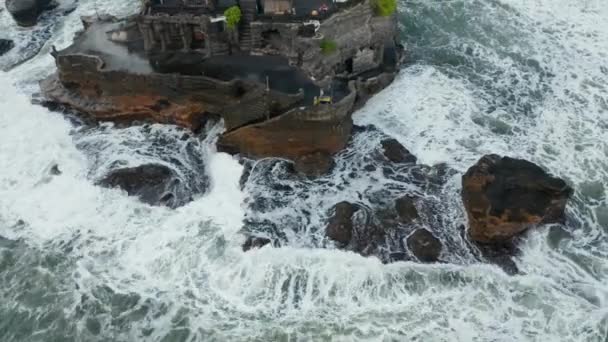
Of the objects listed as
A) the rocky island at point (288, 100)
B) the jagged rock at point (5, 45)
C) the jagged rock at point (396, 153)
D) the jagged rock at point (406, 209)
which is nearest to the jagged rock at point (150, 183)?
the rocky island at point (288, 100)

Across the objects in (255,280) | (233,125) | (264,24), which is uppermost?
(264,24)

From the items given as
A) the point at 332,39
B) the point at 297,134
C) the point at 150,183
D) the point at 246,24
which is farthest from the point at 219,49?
the point at 150,183

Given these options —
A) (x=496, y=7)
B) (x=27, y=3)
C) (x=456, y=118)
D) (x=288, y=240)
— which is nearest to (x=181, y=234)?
(x=288, y=240)

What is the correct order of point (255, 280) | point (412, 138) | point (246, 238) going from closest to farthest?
point (255, 280), point (246, 238), point (412, 138)

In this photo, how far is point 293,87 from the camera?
36562 millimetres

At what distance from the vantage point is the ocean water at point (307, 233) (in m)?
28.6

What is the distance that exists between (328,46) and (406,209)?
12.3 metres

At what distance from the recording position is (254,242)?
105 feet

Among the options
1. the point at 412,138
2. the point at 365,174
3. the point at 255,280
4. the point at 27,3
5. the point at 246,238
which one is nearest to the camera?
the point at 255,280

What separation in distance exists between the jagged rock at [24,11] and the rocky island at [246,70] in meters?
14.1

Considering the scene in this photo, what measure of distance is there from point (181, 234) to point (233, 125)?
825 centimetres

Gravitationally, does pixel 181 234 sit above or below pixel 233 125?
below

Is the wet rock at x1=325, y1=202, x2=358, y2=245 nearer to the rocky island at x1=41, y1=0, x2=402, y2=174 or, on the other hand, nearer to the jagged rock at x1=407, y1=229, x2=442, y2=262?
the jagged rock at x1=407, y1=229, x2=442, y2=262

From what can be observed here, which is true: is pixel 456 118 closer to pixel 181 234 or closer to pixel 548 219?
pixel 548 219
